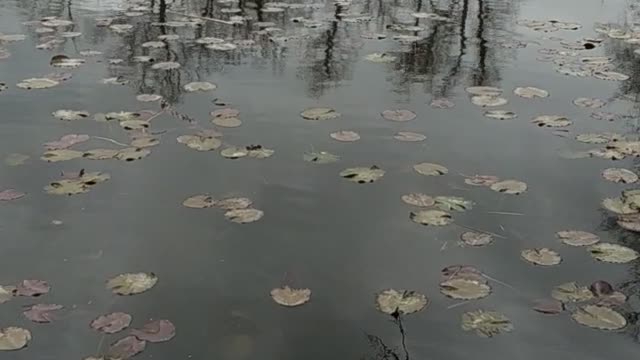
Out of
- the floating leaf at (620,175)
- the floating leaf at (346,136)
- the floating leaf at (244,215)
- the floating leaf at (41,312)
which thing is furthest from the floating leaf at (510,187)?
the floating leaf at (41,312)

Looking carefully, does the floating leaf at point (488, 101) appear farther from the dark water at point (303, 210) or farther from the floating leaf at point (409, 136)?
the floating leaf at point (409, 136)

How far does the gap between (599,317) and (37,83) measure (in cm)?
421

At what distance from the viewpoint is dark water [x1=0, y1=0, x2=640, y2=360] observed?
270 cm

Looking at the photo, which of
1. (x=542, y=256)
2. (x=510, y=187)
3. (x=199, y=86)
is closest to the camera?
(x=542, y=256)

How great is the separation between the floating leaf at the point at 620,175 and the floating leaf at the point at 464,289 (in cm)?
139

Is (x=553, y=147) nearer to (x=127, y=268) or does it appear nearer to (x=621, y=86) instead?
(x=621, y=86)

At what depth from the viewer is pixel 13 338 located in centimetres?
258

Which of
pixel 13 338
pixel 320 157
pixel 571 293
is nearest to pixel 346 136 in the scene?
pixel 320 157

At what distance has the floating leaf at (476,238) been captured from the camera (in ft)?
10.7

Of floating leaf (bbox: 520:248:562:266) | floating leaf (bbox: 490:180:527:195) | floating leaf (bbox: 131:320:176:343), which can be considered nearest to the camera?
floating leaf (bbox: 131:320:176:343)

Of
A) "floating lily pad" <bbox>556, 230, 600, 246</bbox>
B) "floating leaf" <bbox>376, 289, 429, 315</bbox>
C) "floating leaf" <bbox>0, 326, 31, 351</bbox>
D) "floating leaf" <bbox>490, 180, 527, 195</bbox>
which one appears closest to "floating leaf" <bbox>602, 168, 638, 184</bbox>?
"floating leaf" <bbox>490, 180, 527, 195</bbox>

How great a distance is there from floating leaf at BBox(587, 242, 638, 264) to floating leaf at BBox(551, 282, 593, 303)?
11.4 inches

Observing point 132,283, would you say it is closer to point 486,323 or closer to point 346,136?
point 486,323

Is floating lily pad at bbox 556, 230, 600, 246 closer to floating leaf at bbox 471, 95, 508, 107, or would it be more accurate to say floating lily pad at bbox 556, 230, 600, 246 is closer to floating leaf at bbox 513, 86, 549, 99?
floating leaf at bbox 471, 95, 508, 107
